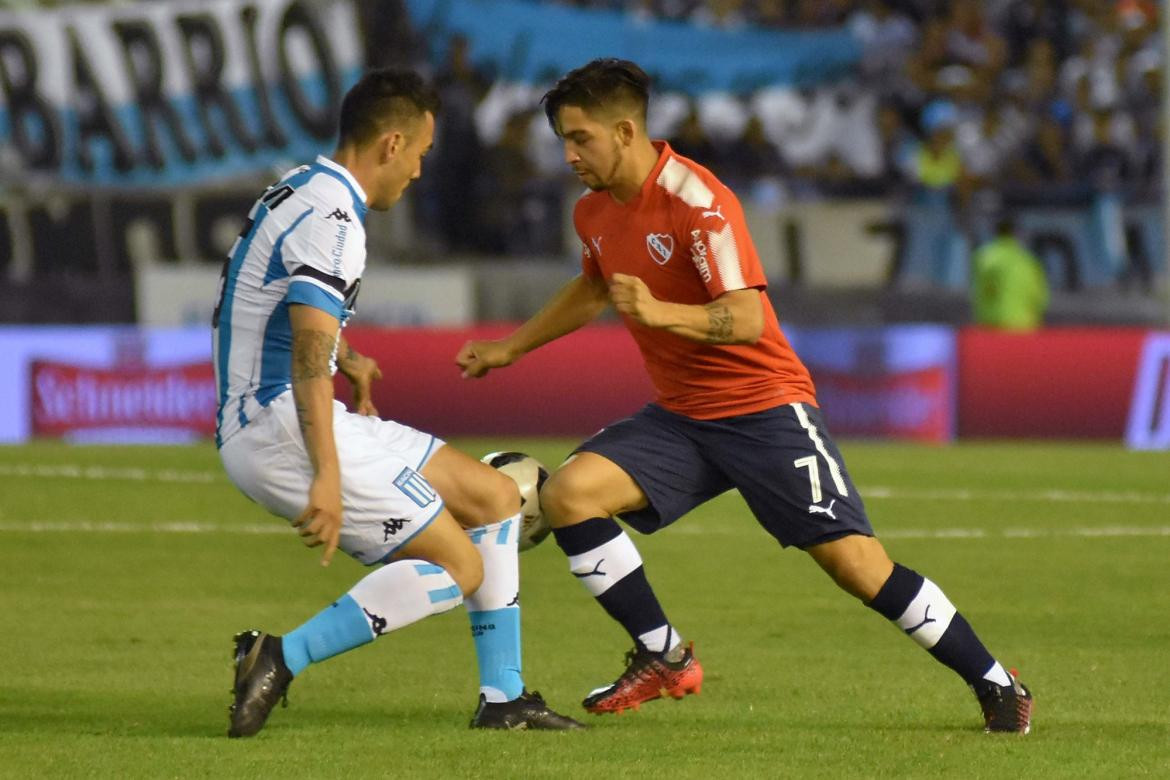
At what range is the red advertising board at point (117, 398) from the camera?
1870 centimetres

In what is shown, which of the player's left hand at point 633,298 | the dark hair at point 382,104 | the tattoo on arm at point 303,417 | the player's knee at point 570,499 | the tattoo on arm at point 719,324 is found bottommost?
the player's knee at point 570,499

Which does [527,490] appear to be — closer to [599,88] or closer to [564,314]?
[564,314]

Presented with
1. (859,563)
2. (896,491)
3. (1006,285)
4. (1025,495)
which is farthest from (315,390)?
(1006,285)

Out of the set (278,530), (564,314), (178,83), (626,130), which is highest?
(626,130)

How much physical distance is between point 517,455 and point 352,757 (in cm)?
141

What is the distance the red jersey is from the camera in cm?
648

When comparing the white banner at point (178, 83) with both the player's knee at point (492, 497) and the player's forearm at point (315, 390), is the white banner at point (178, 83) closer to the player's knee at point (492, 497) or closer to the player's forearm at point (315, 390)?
the player's knee at point (492, 497)

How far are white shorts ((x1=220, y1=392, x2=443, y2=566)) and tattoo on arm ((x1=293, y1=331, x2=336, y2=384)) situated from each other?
244 mm

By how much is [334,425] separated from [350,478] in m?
0.18

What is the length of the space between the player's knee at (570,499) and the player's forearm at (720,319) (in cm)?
75

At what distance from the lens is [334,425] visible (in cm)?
613

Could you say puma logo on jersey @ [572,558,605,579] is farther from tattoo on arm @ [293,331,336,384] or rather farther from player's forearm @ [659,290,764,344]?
tattoo on arm @ [293,331,336,384]

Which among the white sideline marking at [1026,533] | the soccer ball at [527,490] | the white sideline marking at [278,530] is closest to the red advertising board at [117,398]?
the white sideline marking at [278,530]

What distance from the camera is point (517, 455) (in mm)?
7078
